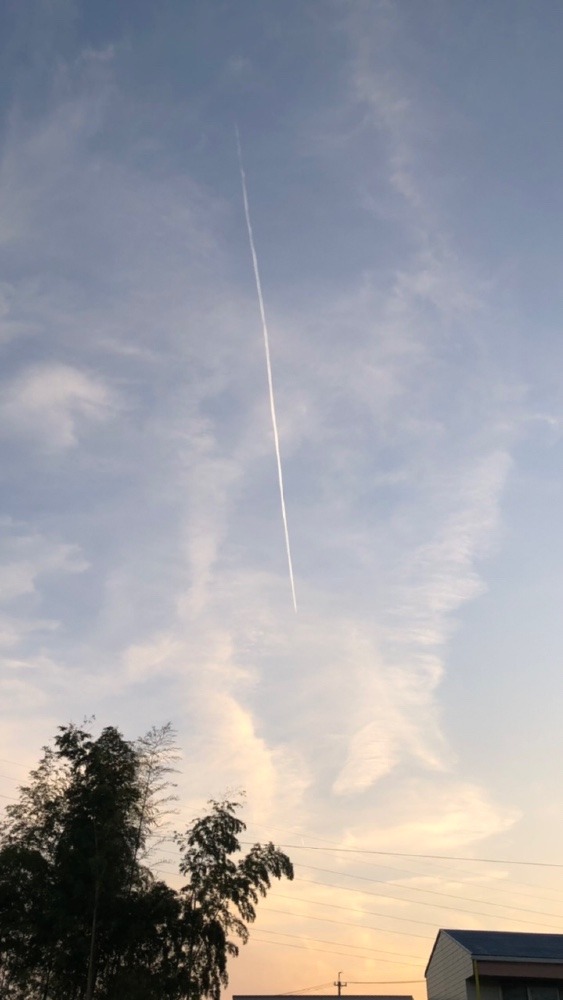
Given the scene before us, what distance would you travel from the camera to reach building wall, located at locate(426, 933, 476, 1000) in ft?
121

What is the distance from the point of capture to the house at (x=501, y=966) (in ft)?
115

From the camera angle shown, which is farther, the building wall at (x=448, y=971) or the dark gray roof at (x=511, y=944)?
the building wall at (x=448, y=971)

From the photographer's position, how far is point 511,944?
38.2 meters

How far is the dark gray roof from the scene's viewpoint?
118 feet

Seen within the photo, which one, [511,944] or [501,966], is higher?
[511,944]

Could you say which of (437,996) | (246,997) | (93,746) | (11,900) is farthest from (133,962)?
(437,996)

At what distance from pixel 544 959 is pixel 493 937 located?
4.61 metres

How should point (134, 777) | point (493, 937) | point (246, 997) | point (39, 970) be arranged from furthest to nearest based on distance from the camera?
point (246, 997)
point (493, 937)
point (134, 777)
point (39, 970)

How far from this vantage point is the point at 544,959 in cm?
3531

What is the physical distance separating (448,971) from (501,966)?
209 inches

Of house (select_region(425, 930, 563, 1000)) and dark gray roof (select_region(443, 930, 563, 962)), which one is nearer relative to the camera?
house (select_region(425, 930, 563, 1000))

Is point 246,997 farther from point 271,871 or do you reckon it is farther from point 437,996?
point 271,871

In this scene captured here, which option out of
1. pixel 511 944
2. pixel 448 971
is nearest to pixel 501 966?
pixel 511 944

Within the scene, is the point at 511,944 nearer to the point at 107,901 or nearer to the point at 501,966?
the point at 501,966
